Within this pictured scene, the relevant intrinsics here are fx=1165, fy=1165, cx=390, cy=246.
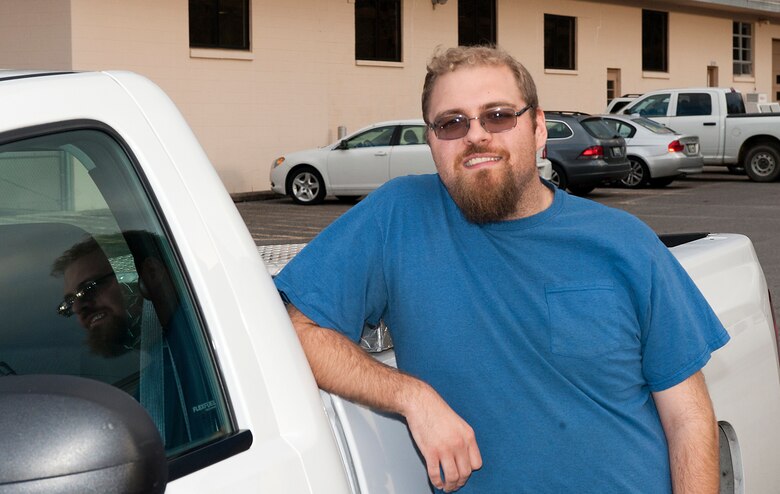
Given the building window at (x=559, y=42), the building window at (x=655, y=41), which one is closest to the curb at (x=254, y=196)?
the building window at (x=559, y=42)

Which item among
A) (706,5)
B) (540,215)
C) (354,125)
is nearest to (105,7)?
(354,125)

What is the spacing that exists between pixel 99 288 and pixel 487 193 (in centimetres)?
98

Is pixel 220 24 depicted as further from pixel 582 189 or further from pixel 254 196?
pixel 582 189

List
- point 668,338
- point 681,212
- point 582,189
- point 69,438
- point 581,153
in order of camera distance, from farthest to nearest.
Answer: point 582,189 → point 581,153 → point 681,212 → point 668,338 → point 69,438

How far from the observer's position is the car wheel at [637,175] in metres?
21.7

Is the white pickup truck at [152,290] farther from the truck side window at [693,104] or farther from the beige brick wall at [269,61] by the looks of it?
the truck side window at [693,104]

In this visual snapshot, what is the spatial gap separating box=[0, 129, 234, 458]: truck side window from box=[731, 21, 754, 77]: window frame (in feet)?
116

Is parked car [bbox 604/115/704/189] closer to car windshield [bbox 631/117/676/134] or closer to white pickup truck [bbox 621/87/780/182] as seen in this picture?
car windshield [bbox 631/117/676/134]

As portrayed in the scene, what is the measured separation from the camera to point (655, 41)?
32.1 meters

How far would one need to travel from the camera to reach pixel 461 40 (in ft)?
86.5

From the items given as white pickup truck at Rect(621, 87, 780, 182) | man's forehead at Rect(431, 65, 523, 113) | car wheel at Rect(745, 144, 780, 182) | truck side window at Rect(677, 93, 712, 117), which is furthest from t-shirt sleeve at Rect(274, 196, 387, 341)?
truck side window at Rect(677, 93, 712, 117)

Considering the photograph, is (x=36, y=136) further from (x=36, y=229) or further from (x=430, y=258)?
(x=430, y=258)

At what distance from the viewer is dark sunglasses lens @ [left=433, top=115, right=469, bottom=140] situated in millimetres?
2592

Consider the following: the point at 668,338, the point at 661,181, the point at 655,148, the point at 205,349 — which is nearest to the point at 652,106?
the point at 661,181
